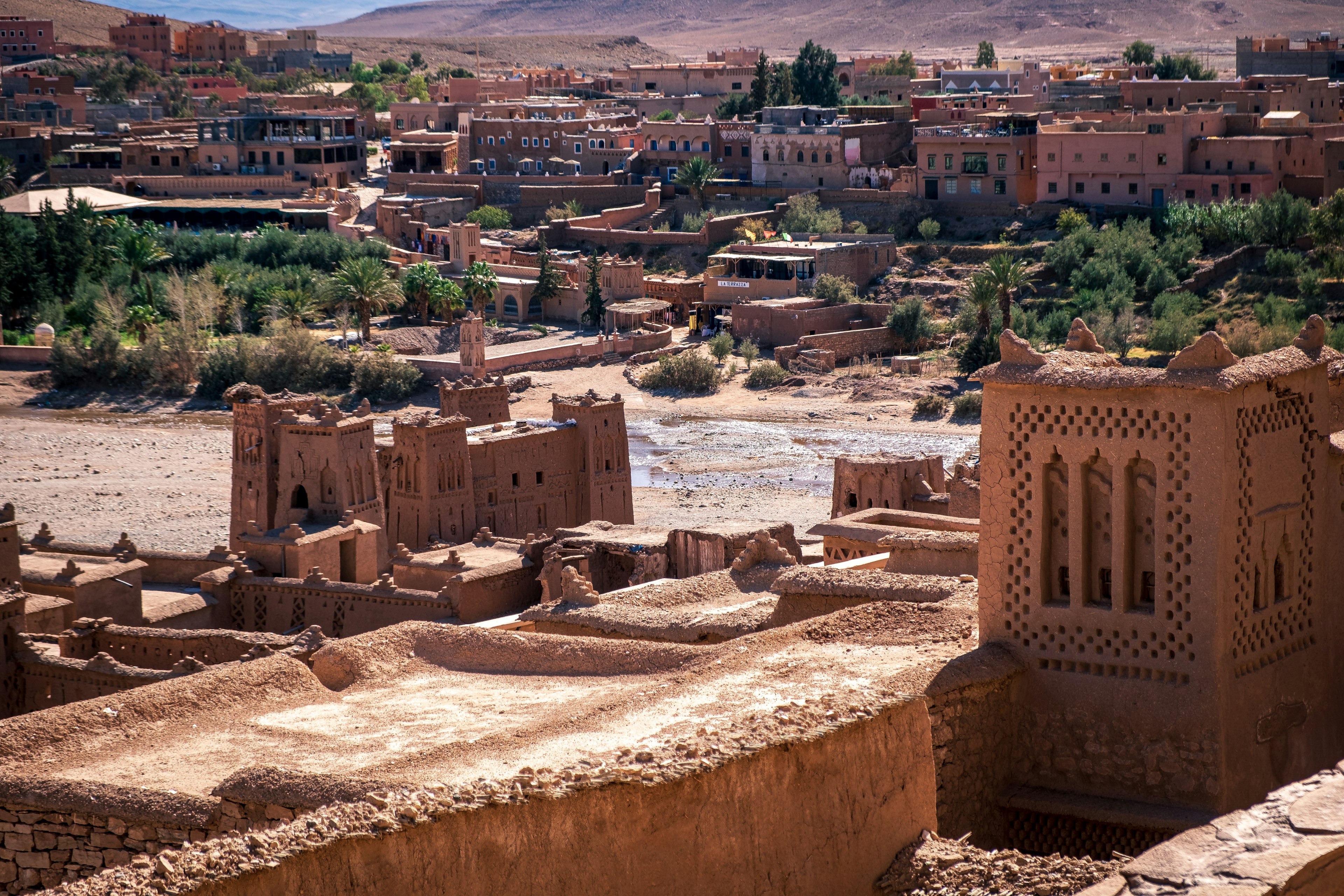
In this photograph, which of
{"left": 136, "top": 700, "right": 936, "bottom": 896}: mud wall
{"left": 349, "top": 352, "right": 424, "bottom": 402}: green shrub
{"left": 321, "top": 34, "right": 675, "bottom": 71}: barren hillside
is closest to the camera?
{"left": 136, "top": 700, "right": 936, "bottom": 896}: mud wall

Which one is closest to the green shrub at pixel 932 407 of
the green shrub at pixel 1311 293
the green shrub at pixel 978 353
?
the green shrub at pixel 978 353

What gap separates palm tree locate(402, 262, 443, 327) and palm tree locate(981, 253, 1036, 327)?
46.4ft

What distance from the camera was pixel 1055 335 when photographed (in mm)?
42625

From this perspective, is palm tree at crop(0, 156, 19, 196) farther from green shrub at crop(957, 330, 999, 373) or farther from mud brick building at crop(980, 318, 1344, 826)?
mud brick building at crop(980, 318, 1344, 826)

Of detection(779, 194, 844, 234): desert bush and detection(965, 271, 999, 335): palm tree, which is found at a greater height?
detection(779, 194, 844, 234): desert bush

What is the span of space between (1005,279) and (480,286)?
46.7ft

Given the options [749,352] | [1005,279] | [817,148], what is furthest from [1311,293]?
[817,148]

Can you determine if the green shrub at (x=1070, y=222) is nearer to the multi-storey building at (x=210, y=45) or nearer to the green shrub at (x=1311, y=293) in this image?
the green shrub at (x=1311, y=293)

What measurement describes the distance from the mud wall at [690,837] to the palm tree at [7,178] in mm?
61548

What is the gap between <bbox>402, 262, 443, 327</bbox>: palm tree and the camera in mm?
50062

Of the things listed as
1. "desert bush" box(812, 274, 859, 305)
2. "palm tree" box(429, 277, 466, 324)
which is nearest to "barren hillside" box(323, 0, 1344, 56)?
"desert bush" box(812, 274, 859, 305)

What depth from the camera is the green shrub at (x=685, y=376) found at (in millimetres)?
43625

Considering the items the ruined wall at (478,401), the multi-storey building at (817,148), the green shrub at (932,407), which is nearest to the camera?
the ruined wall at (478,401)

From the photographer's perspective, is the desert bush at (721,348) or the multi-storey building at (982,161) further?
the multi-storey building at (982,161)
